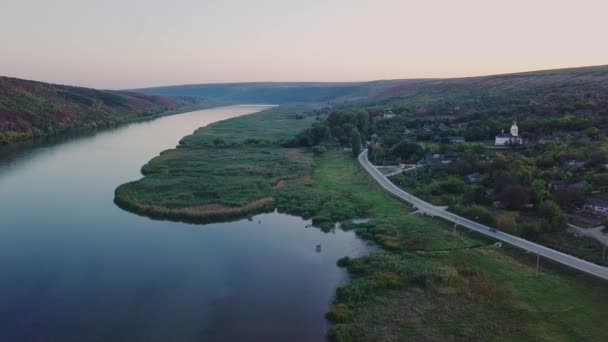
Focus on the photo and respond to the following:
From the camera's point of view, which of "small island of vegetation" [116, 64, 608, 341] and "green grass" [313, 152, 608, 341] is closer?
"green grass" [313, 152, 608, 341]

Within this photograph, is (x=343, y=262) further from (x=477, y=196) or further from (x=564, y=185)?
(x=564, y=185)

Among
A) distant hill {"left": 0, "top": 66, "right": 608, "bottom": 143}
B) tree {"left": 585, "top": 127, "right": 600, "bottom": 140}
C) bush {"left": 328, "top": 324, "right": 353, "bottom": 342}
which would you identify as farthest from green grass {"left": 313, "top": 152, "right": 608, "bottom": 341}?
distant hill {"left": 0, "top": 66, "right": 608, "bottom": 143}

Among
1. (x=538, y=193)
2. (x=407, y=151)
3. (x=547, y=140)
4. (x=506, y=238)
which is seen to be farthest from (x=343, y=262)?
A: (x=547, y=140)

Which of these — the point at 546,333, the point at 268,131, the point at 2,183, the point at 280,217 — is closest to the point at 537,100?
the point at 268,131

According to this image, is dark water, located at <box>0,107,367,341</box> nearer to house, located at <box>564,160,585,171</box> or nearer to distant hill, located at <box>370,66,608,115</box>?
house, located at <box>564,160,585,171</box>

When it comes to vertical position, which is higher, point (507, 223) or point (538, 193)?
point (538, 193)

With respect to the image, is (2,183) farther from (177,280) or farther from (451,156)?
(451,156)
